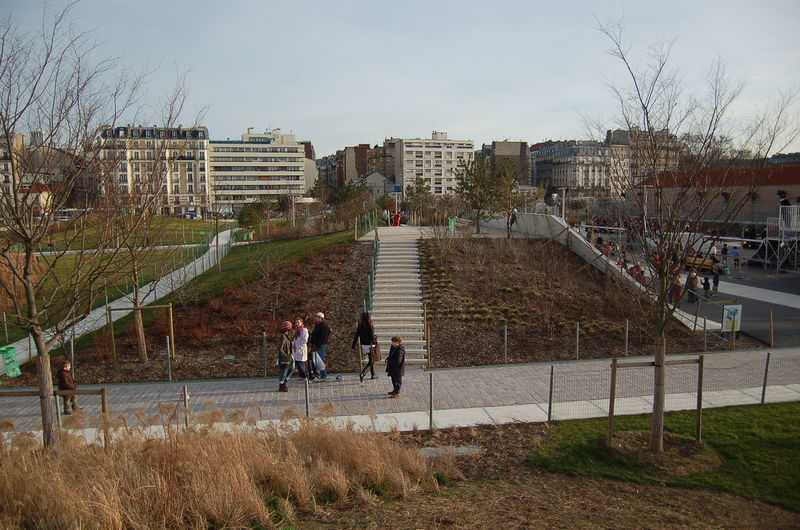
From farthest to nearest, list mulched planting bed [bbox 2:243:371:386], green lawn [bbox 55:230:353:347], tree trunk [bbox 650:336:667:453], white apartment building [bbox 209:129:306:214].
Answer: white apartment building [bbox 209:129:306:214]
green lawn [bbox 55:230:353:347]
mulched planting bed [bbox 2:243:371:386]
tree trunk [bbox 650:336:667:453]

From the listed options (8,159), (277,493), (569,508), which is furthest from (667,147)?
(8,159)

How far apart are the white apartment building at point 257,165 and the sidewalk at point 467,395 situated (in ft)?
375

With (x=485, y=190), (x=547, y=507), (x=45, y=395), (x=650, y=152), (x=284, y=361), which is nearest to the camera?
(x=547, y=507)

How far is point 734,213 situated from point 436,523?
19.6ft

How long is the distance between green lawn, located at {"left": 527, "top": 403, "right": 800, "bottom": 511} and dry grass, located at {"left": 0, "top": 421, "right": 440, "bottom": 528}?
2.16 metres

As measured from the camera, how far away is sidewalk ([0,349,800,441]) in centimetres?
1075

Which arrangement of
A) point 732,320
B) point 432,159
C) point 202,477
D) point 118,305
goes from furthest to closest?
1. point 432,159
2. point 118,305
3. point 732,320
4. point 202,477

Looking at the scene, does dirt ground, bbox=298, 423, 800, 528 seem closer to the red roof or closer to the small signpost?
the red roof

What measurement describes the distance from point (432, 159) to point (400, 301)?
114m

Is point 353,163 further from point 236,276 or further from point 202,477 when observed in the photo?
point 202,477

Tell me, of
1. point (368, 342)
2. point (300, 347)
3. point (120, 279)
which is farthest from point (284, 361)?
point (120, 279)

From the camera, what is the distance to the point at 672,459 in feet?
26.3

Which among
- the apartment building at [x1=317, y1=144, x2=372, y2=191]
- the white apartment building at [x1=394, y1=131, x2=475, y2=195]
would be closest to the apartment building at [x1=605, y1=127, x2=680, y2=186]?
the white apartment building at [x1=394, y1=131, x2=475, y2=195]

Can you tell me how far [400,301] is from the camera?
716 inches
